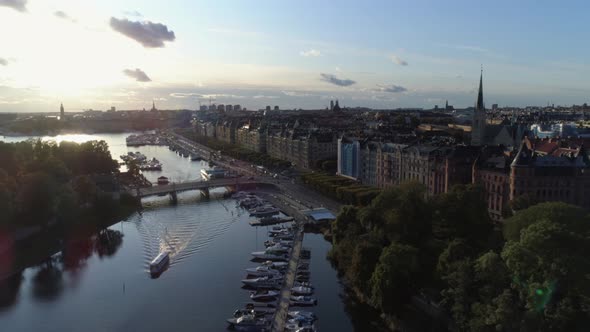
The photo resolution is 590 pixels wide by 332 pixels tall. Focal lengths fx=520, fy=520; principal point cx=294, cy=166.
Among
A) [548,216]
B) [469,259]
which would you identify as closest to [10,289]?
[469,259]

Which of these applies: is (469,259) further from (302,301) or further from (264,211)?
(264,211)

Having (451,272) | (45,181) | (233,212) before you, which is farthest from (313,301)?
(45,181)

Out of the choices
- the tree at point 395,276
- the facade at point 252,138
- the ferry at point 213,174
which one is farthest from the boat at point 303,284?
the facade at point 252,138

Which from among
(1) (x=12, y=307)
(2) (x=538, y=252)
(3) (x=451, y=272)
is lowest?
(1) (x=12, y=307)

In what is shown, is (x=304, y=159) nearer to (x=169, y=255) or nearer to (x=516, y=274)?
(x=169, y=255)

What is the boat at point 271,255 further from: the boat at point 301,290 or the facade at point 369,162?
the facade at point 369,162

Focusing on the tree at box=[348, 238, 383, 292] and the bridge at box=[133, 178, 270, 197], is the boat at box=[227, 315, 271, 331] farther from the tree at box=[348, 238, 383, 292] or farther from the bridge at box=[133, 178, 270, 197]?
the bridge at box=[133, 178, 270, 197]
